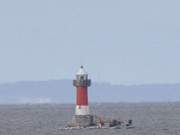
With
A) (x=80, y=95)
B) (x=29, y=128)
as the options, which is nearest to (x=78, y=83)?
(x=80, y=95)

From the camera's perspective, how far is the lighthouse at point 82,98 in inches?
3383

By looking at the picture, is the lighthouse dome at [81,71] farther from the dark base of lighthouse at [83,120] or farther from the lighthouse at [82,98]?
the dark base of lighthouse at [83,120]

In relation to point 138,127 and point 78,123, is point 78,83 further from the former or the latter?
point 138,127

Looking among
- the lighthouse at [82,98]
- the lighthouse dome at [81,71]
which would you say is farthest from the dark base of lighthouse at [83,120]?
the lighthouse dome at [81,71]

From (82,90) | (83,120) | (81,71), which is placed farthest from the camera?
(83,120)

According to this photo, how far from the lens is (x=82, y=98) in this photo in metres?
86.1

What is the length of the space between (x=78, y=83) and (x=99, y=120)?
19.8ft

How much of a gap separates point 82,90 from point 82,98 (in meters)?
0.61

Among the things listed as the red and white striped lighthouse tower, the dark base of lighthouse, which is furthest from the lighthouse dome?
the dark base of lighthouse

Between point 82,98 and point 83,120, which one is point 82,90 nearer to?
point 82,98

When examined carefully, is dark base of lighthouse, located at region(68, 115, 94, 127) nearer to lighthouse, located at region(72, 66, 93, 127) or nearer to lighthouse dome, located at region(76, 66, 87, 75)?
lighthouse, located at region(72, 66, 93, 127)

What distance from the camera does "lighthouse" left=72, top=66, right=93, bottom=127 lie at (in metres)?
85.9

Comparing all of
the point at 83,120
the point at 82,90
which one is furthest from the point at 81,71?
the point at 83,120

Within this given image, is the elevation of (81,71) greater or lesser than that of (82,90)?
greater
